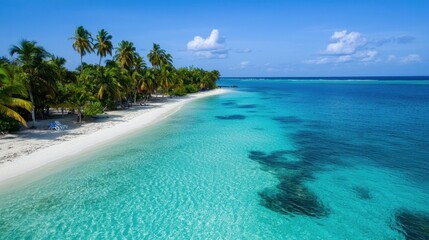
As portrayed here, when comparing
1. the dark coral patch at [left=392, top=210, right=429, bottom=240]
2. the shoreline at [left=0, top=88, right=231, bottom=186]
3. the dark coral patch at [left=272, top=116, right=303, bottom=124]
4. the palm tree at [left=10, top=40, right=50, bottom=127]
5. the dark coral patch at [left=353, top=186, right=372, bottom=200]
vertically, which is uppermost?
the palm tree at [left=10, top=40, right=50, bottom=127]

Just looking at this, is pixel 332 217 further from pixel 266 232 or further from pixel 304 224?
pixel 266 232

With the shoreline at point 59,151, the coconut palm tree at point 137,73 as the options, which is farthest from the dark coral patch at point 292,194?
the coconut palm tree at point 137,73

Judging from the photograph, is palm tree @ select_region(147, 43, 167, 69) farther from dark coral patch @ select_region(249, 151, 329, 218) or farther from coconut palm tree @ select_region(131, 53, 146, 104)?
dark coral patch @ select_region(249, 151, 329, 218)

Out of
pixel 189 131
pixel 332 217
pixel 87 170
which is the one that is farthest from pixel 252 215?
pixel 189 131

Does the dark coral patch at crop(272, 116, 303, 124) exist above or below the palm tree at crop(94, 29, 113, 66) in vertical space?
below

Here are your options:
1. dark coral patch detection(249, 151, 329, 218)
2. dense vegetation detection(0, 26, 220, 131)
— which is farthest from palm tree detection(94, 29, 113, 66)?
dark coral patch detection(249, 151, 329, 218)

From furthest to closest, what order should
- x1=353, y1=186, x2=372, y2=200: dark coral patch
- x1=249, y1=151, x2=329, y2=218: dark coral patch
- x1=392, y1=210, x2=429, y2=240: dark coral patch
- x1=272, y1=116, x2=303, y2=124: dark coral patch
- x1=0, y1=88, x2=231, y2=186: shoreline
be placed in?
1. x1=272, y1=116, x2=303, y2=124: dark coral patch
2. x1=0, y1=88, x2=231, y2=186: shoreline
3. x1=353, y1=186, x2=372, y2=200: dark coral patch
4. x1=249, y1=151, x2=329, y2=218: dark coral patch
5. x1=392, y1=210, x2=429, y2=240: dark coral patch

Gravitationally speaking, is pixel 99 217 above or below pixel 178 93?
below
